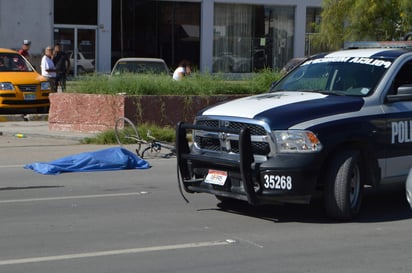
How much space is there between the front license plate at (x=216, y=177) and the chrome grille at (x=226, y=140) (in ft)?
0.83

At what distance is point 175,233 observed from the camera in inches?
329

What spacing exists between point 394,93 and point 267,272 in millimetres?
3494

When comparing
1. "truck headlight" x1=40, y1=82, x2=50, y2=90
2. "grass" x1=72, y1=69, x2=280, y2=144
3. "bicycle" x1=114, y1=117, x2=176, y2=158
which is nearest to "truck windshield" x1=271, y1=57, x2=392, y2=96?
"bicycle" x1=114, y1=117, x2=176, y2=158

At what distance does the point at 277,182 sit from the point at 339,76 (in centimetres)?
206

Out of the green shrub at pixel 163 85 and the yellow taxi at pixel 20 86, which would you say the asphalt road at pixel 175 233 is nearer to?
the green shrub at pixel 163 85

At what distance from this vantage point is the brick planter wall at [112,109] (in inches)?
690

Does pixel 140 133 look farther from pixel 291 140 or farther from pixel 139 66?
pixel 291 140

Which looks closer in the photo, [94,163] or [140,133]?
[94,163]

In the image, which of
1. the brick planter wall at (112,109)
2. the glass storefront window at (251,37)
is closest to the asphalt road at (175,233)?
the brick planter wall at (112,109)

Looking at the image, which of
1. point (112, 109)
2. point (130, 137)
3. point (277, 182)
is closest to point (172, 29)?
point (112, 109)

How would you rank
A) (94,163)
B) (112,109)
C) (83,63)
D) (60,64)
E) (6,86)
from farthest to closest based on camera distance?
→ (83,63) → (60,64) → (6,86) → (112,109) → (94,163)

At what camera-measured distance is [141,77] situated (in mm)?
18406

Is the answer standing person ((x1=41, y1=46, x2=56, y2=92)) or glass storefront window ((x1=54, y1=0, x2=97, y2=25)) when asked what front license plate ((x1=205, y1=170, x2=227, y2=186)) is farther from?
glass storefront window ((x1=54, y1=0, x2=97, y2=25))

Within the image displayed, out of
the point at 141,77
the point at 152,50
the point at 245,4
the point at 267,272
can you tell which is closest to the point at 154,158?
the point at 141,77
